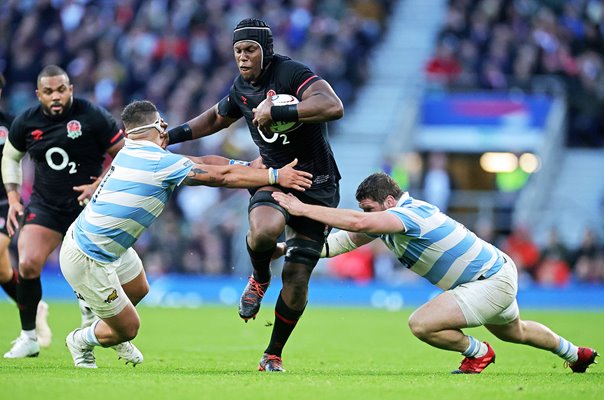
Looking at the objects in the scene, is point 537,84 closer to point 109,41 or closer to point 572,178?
point 572,178

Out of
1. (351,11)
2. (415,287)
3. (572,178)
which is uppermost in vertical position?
(351,11)

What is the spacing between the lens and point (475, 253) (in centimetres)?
988

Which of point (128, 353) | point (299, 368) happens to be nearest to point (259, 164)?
point (299, 368)

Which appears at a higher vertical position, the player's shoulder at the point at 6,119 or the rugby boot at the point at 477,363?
the player's shoulder at the point at 6,119

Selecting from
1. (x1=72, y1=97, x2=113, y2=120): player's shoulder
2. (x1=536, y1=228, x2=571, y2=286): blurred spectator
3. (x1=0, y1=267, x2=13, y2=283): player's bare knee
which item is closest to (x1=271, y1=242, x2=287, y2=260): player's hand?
(x1=72, y1=97, x2=113, y2=120): player's shoulder

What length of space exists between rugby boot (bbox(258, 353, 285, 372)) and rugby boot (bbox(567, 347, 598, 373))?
2.79 m

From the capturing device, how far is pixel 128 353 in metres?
10.1

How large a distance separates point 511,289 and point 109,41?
64.0ft

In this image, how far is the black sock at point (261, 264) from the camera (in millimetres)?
9867

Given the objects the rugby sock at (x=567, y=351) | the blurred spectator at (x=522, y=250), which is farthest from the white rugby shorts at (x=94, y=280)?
the blurred spectator at (x=522, y=250)

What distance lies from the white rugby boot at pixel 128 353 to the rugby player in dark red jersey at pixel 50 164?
144cm

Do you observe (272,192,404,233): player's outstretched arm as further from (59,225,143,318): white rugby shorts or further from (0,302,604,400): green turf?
(59,225,143,318): white rugby shorts

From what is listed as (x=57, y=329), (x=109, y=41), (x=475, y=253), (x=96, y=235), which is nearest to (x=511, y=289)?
(x=475, y=253)

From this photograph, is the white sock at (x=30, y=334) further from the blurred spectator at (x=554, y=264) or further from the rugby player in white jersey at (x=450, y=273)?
the blurred spectator at (x=554, y=264)
